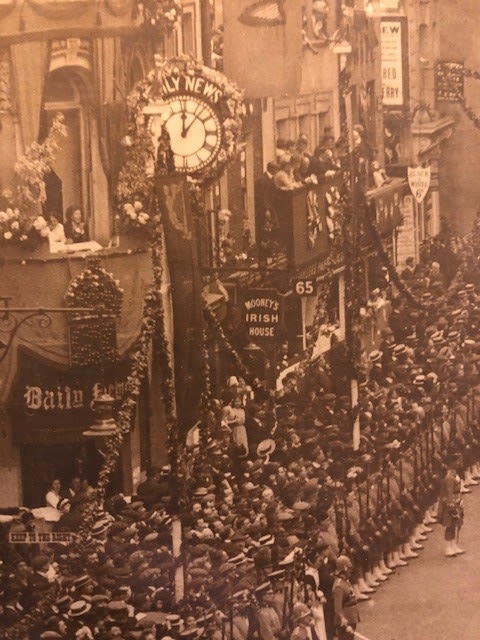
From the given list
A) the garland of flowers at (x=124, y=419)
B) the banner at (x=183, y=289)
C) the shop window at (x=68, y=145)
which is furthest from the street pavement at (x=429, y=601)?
the shop window at (x=68, y=145)

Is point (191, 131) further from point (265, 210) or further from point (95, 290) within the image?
point (95, 290)

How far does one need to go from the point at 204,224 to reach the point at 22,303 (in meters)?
0.90

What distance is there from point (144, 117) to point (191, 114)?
0.21 meters

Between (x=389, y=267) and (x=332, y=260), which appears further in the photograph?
(x=389, y=267)

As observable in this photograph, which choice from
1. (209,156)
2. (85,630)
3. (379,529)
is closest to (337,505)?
(379,529)

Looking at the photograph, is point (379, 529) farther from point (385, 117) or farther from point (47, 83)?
point (47, 83)

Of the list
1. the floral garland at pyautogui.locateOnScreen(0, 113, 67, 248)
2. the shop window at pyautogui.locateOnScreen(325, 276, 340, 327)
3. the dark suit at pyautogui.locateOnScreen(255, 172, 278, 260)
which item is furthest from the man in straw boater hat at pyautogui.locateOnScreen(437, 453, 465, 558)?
the floral garland at pyautogui.locateOnScreen(0, 113, 67, 248)

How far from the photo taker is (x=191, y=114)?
5.64 metres

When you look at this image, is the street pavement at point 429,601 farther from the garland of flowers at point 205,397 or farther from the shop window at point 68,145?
the shop window at point 68,145

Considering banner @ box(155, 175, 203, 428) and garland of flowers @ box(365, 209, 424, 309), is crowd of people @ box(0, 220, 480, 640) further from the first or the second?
banner @ box(155, 175, 203, 428)

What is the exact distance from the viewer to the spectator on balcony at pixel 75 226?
5621 millimetres

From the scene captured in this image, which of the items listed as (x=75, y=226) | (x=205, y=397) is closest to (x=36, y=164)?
(x=75, y=226)

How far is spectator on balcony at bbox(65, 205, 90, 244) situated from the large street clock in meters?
0.42

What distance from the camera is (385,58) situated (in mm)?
5910
